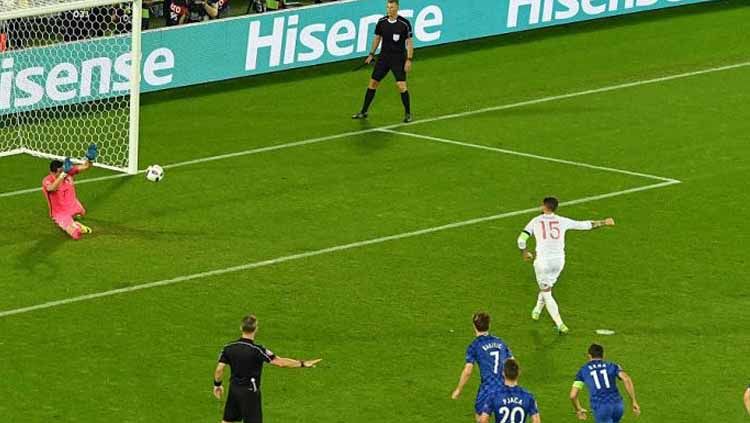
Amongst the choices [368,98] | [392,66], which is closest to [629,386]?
[392,66]

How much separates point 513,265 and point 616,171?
17.9 feet

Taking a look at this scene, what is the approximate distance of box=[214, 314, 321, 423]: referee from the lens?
60.4 feet

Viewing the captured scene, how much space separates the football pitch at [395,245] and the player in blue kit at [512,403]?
2.44 meters

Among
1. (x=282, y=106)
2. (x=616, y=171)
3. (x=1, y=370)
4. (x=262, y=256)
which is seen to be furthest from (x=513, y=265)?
(x=282, y=106)

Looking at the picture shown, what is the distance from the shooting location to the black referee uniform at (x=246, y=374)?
18.4m

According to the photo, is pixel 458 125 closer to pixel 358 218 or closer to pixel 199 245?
pixel 358 218

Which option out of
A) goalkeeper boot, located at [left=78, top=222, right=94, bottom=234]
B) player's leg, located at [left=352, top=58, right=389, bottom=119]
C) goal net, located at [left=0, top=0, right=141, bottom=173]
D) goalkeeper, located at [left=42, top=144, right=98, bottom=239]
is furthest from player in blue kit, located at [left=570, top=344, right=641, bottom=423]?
player's leg, located at [left=352, top=58, right=389, bottom=119]

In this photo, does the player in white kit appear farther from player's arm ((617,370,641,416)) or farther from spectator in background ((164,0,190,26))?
spectator in background ((164,0,190,26))

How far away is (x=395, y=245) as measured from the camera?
2656 centimetres

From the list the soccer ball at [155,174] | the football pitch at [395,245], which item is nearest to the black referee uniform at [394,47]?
the football pitch at [395,245]

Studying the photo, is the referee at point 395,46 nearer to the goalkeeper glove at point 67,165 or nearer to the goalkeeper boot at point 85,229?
the goalkeeper boot at point 85,229

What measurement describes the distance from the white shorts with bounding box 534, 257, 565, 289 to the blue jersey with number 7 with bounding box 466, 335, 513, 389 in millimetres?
3633

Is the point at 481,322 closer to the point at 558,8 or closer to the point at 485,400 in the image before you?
the point at 485,400

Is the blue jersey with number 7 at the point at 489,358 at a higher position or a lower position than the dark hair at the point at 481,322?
lower
